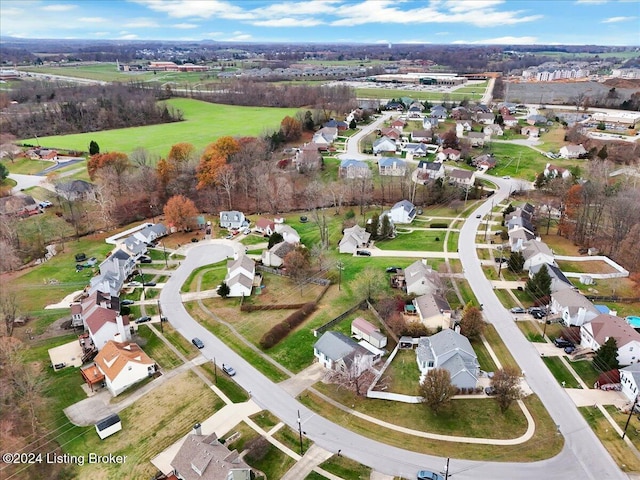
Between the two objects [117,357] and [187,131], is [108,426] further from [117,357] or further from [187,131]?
[187,131]

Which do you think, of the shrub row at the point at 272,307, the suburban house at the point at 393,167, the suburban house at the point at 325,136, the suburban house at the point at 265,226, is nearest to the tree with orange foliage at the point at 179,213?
the suburban house at the point at 265,226

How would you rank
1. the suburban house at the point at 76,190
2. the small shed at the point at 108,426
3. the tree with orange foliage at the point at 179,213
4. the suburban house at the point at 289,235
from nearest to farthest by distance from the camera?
the small shed at the point at 108,426
the suburban house at the point at 289,235
the tree with orange foliage at the point at 179,213
the suburban house at the point at 76,190

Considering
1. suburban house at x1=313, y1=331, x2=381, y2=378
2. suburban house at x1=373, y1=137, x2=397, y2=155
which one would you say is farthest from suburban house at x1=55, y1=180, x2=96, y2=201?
suburban house at x1=373, y1=137, x2=397, y2=155

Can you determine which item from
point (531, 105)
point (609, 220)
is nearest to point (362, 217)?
point (609, 220)

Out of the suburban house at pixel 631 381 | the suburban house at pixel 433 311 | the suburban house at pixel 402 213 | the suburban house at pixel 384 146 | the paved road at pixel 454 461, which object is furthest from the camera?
the suburban house at pixel 384 146

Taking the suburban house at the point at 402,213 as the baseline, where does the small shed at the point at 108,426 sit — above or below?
below

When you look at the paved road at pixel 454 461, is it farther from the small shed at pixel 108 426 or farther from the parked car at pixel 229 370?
the small shed at pixel 108 426

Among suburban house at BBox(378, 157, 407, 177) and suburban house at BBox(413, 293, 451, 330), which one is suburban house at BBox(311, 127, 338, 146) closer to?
suburban house at BBox(378, 157, 407, 177)
